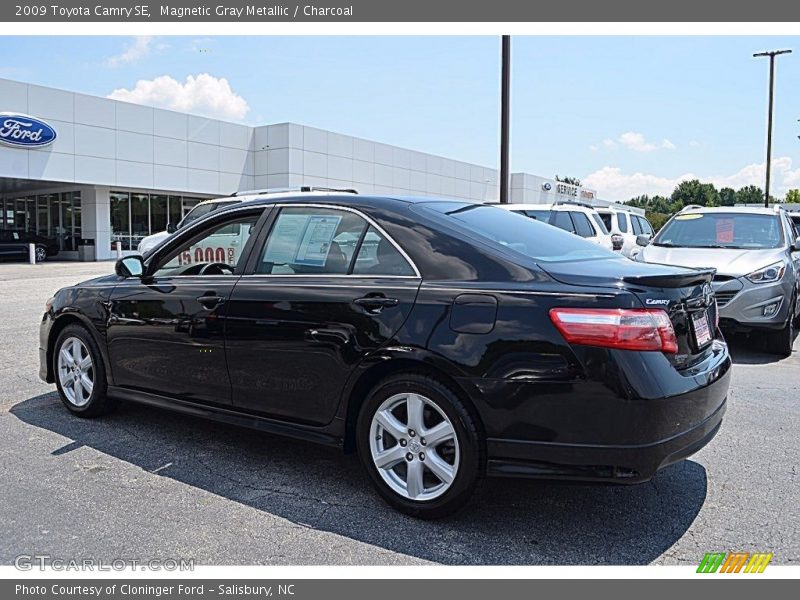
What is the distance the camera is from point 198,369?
4352mm

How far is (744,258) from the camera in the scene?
8094 millimetres

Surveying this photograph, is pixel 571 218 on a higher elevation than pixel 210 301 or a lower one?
higher

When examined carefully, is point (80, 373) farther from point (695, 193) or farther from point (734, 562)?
point (695, 193)

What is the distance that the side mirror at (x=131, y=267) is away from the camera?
4.86 meters

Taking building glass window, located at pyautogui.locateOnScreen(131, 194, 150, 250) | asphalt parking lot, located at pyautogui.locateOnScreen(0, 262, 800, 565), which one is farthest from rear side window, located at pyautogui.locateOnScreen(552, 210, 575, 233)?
building glass window, located at pyautogui.locateOnScreen(131, 194, 150, 250)

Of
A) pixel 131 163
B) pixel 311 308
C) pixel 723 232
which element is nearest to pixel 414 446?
pixel 311 308

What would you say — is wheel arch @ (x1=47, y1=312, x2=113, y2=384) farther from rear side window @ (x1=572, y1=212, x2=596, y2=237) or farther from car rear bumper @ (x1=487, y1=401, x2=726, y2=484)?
rear side window @ (x1=572, y1=212, x2=596, y2=237)

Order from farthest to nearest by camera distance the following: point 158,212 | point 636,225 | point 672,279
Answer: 1. point 158,212
2. point 636,225
3. point 672,279

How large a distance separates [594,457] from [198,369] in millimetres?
2483

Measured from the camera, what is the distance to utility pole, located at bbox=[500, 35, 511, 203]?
13.5 metres

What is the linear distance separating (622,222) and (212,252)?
47.3 ft

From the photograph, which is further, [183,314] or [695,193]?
[695,193]

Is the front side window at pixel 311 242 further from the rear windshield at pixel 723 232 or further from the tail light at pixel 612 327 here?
the rear windshield at pixel 723 232

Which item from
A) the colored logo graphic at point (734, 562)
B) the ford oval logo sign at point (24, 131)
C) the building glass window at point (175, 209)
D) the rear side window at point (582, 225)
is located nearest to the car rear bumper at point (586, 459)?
the colored logo graphic at point (734, 562)
